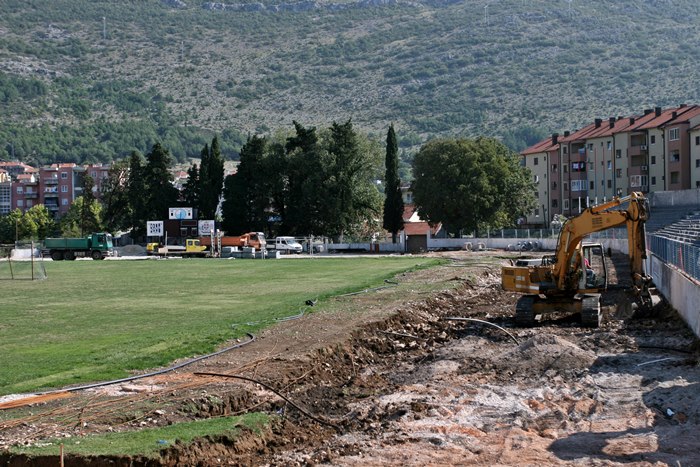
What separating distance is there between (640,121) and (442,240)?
33630 millimetres

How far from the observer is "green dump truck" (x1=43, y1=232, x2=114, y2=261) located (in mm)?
97688

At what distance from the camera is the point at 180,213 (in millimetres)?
119062

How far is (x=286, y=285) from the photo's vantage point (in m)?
44.9

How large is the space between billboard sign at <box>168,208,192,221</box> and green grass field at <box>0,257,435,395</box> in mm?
63201

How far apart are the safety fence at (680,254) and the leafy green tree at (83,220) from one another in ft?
361

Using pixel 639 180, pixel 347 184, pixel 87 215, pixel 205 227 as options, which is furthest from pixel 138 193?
pixel 639 180

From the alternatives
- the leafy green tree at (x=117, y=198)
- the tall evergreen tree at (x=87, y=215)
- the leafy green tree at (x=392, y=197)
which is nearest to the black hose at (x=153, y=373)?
the leafy green tree at (x=392, y=197)

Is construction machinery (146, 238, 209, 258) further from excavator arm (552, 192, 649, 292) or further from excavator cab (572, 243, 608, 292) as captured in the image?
excavator arm (552, 192, 649, 292)

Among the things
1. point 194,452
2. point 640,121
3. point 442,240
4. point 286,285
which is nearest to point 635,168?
point 640,121

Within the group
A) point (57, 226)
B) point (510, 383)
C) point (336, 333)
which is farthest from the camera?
point (57, 226)

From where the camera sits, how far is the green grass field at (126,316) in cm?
1950

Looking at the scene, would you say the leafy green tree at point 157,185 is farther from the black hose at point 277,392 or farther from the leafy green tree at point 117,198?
the black hose at point 277,392

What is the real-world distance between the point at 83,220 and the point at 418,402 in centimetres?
12810

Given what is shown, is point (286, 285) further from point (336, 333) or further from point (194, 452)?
point (194, 452)
